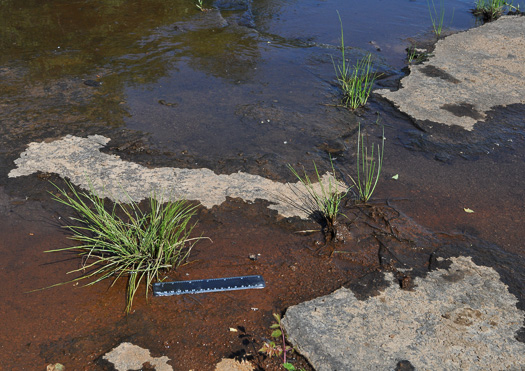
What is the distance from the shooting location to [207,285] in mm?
2268

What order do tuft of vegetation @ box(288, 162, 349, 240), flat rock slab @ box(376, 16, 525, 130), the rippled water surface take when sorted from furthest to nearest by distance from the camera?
1. flat rock slab @ box(376, 16, 525, 130)
2. the rippled water surface
3. tuft of vegetation @ box(288, 162, 349, 240)

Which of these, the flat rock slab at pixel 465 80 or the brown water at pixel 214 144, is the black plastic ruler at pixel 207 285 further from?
the flat rock slab at pixel 465 80

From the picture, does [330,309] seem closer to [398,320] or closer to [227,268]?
[398,320]

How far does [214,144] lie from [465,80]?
8.24 ft

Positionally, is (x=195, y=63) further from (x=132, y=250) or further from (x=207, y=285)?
(x=207, y=285)

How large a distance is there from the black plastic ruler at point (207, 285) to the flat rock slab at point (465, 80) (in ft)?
7.18

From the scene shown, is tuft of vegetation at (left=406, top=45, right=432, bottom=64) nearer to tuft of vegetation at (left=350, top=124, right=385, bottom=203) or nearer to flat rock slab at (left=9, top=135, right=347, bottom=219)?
tuft of vegetation at (left=350, top=124, right=385, bottom=203)

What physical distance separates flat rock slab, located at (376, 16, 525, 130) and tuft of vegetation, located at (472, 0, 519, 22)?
0.75 metres

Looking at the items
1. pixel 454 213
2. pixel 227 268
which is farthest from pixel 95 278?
pixel 454 213

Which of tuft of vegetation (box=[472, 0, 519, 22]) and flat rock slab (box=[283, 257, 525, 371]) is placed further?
tuft of vegetation (box=[472, 0, 519, 22])

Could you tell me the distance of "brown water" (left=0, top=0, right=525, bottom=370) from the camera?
2094mm

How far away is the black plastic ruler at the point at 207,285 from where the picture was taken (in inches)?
87.7

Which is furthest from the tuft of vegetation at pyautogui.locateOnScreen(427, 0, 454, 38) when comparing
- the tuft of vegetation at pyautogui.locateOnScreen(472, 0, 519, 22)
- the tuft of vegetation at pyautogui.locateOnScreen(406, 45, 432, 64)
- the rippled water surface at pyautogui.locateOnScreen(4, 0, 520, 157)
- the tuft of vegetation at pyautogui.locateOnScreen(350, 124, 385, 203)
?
the tuft of vegetation at pyautogui.locateOnScreen(350, 124, 385, 203)

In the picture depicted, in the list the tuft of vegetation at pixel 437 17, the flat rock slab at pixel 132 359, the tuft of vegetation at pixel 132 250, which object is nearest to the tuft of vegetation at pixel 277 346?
the flat rock slab at pixel 132 359
